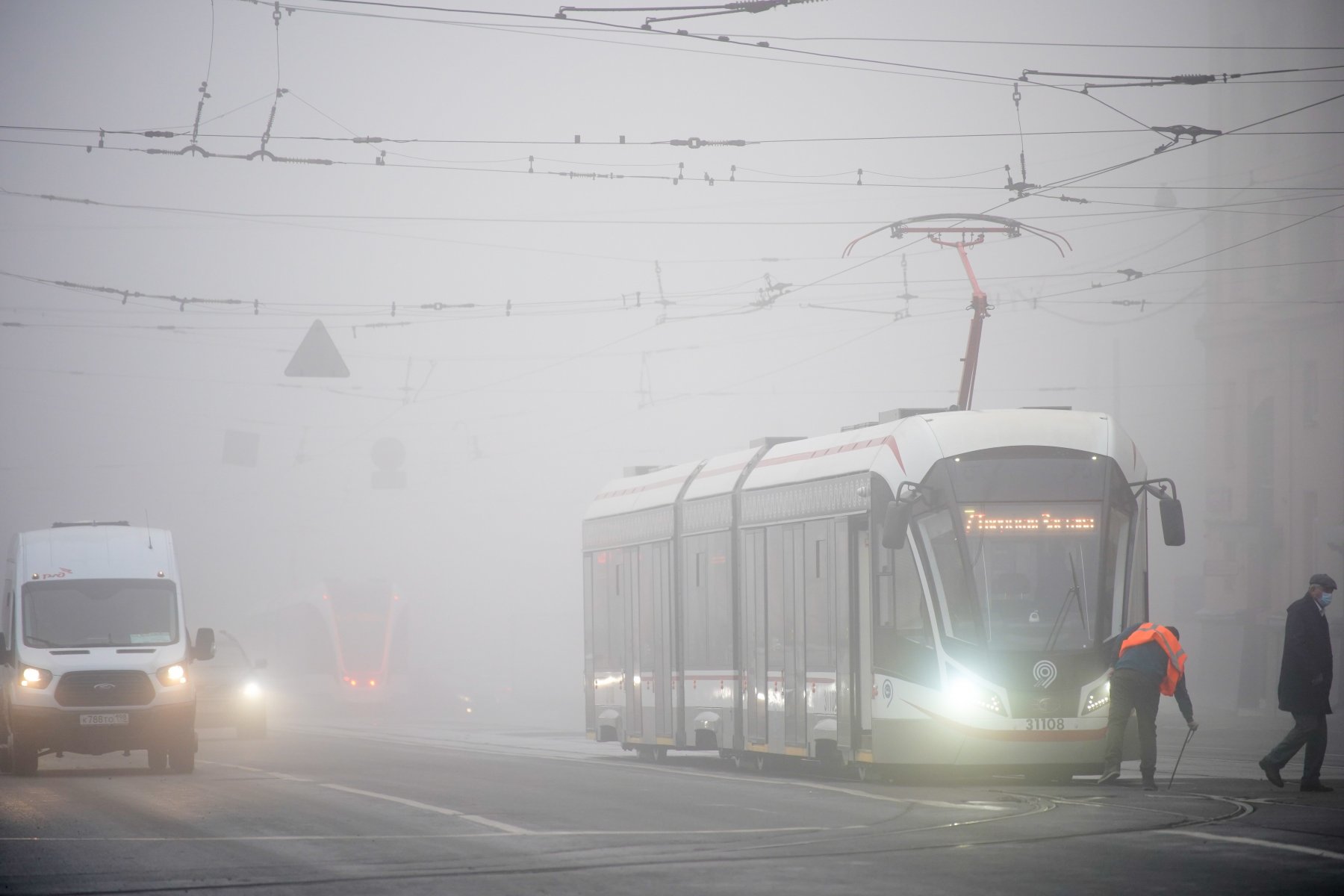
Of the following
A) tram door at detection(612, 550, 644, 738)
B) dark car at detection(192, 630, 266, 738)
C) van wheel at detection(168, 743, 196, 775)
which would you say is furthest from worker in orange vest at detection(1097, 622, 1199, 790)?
dark car at detection(192, 630, 266, 738)

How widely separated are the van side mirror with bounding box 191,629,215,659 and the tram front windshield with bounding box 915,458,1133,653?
30.8ft

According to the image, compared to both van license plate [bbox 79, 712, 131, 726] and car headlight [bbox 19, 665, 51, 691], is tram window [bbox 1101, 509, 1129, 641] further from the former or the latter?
car headlight [bbox 19, 665, 51, 691]

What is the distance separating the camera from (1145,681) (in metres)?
15.6

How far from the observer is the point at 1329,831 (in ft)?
37.9

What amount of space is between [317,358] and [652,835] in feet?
64.8

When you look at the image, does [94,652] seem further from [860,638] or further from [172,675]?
[860,638]

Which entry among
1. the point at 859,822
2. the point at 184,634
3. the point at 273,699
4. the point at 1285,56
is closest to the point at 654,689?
the point at 184,634

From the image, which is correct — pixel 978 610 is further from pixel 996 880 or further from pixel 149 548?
pixel 149 548

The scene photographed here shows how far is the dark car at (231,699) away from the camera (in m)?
34.1

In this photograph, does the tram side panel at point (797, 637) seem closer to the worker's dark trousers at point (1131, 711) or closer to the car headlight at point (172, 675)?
the worker's dark trousers at point (1131, 711)

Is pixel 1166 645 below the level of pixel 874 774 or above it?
above

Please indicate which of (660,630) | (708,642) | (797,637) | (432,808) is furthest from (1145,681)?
(660,630)

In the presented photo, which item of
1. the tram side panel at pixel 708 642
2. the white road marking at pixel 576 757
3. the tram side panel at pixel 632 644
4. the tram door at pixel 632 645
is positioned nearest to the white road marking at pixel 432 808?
the white road marking at pixel 576 757

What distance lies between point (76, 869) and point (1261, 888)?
649 cm
